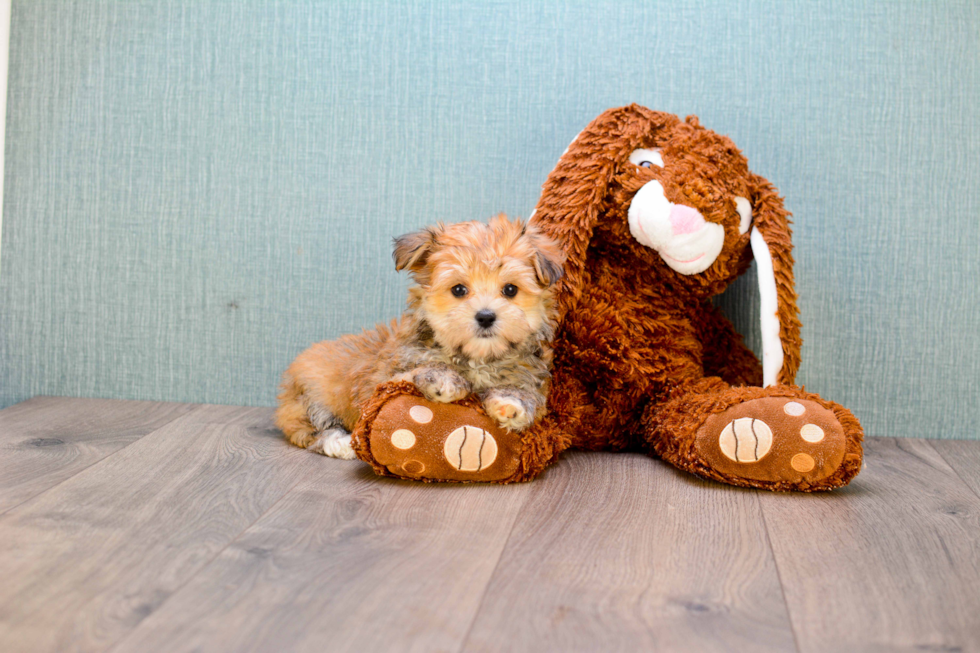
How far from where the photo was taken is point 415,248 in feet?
5.09

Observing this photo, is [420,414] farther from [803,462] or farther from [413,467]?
[803,462]

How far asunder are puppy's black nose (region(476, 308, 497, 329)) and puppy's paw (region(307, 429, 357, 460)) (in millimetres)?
488

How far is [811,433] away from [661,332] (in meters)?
0.42

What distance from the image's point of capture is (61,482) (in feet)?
4.99

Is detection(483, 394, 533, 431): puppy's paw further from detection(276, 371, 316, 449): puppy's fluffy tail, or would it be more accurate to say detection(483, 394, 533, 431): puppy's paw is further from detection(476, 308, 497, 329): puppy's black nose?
detection(276, 371, 316, 449): puppy's fluffy tail

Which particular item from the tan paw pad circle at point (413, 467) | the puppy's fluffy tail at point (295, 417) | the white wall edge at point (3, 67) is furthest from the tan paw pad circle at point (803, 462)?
the white wall edge at point (3, 67)

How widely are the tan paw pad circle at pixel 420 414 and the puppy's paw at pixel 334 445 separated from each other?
0.29 metres

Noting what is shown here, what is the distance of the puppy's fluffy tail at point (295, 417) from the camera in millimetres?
1852

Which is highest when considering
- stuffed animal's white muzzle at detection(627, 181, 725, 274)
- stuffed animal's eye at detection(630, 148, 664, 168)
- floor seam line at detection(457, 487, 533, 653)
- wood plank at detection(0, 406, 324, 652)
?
stuffed animal's eye at detection(630, 148, 664, 168)

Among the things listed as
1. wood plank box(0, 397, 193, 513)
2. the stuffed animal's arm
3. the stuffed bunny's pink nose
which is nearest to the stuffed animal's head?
the stuffed bunny's pink nose

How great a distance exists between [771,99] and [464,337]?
1144mm

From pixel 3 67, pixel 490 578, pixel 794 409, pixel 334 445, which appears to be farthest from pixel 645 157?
pixel 3 67

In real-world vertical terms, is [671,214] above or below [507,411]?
above

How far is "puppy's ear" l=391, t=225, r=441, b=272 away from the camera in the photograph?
1.55 m
